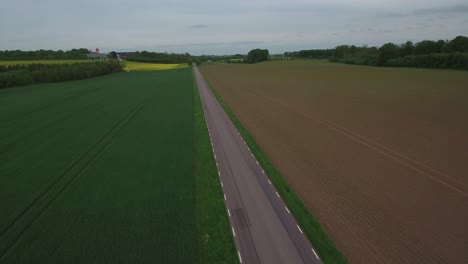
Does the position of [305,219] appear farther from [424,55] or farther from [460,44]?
[460,44]

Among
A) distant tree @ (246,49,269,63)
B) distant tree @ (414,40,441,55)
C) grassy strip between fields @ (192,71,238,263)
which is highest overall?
distant tree @ (414,40,441,55)

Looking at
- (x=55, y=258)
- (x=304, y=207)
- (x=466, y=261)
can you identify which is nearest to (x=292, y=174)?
(x=304, y=207)

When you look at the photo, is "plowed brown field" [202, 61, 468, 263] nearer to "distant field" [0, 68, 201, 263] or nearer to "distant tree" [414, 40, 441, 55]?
"distant field" [0, 68, 201, 263]

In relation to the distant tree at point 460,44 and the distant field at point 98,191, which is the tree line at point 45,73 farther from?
the distant tree at point 460,44


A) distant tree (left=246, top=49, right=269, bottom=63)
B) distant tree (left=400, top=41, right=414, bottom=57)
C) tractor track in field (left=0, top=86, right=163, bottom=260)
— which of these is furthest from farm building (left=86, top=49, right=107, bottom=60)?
tractor track in field (left=0, top=86, right=163, bottom=260)

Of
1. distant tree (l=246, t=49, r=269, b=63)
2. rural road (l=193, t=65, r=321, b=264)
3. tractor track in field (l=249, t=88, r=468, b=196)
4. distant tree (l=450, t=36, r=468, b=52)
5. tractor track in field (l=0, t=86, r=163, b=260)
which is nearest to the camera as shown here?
rural road (l=193, t=65, r=321, b=264)

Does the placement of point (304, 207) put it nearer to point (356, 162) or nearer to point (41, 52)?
point (356, 162)
